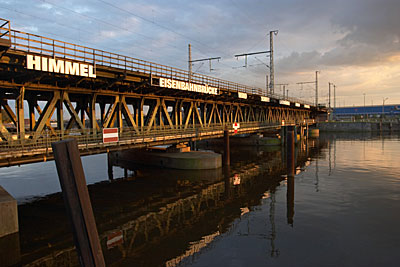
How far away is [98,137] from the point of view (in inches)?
822

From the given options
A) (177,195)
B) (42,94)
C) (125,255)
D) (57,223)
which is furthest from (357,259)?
(42,94)

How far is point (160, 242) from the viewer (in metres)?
12.9

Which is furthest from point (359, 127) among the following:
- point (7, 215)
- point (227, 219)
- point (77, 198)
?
point (77, 198)

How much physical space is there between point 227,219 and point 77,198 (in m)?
11.5

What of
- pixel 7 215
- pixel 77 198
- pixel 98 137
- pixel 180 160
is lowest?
pixel 7 215

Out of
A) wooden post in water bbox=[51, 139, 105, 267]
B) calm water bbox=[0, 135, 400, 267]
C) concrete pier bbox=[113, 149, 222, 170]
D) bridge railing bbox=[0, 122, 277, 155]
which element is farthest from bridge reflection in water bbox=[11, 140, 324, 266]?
wooden post in water bbox=[51, 139, 105, 267]

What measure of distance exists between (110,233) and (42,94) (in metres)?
13.3

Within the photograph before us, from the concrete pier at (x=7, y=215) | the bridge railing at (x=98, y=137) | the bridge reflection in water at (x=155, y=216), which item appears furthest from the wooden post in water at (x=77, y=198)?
the bridge railing at (x=98, y=137)

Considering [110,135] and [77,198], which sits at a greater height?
[110,135]

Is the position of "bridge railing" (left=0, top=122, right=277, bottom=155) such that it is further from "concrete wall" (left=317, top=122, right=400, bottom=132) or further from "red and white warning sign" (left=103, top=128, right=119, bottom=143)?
"concrete wall" (left=317, top=122, right=400, bottom=132)

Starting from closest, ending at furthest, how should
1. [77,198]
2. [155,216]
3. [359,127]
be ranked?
[77,198] → [155,216] → [359,127]

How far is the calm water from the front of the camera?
11.5 meters

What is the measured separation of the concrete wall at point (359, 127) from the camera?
101375 mm

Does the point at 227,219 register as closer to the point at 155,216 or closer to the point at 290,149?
the point at 155,216
